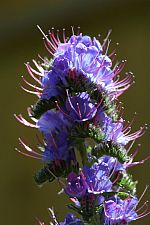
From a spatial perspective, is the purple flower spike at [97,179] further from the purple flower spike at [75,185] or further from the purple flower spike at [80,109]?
the purple flower spike at [80,109]

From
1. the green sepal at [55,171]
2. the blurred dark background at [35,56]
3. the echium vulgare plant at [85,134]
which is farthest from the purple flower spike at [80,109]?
the blurred dark background at [35,56]

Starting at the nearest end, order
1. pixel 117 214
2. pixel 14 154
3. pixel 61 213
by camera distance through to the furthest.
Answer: pixel 117 214 < pixel 61 213 < pixel 14 154

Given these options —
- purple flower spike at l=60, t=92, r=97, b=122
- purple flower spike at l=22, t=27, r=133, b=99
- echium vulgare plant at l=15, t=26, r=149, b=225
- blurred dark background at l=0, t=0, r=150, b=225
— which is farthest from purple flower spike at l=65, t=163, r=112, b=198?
blurred dark background at l=0, t=0, r=150, b=225

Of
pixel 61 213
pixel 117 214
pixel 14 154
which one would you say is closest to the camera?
pixel 117 214

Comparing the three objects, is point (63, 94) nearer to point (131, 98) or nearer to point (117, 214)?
point (117, 214)

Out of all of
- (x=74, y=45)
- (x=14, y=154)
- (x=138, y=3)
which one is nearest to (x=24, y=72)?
(x=14, y=154)

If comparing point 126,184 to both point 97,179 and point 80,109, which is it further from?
point 80,109

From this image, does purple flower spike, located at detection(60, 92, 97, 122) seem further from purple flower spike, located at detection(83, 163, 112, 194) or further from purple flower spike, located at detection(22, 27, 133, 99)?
purple flower spike, located at detection(83, 163, 112, 194)
